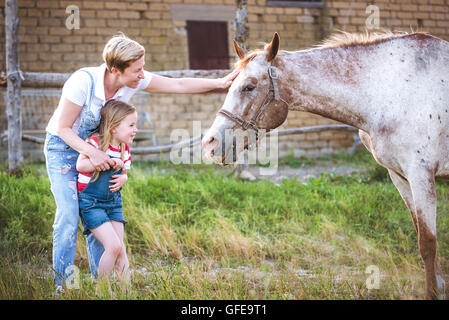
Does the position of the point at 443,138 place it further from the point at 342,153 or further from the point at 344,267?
the point at 342,153

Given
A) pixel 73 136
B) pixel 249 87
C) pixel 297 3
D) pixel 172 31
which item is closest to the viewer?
pixel 73 136

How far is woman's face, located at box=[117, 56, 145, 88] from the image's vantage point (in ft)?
9.20

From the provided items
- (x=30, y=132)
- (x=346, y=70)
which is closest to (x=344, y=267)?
(x=346, y=70)

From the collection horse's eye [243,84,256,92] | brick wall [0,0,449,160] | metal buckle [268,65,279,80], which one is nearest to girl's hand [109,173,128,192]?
horse's eye [243,84,256,92]

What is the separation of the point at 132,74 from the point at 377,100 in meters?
1.57

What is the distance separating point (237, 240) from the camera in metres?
4.20

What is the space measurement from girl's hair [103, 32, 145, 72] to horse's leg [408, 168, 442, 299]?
6.11 ft

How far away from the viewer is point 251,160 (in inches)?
313

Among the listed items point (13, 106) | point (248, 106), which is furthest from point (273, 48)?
point (13, 106)

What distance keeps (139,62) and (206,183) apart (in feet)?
9.69

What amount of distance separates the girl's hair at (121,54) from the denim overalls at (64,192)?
0.57 ft

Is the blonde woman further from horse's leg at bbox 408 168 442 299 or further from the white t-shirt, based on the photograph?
horse's leg at bbox 408 168 442 299

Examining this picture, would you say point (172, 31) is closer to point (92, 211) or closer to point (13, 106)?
point (13, 106)

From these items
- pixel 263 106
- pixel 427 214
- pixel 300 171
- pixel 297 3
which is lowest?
pixel 300 171
